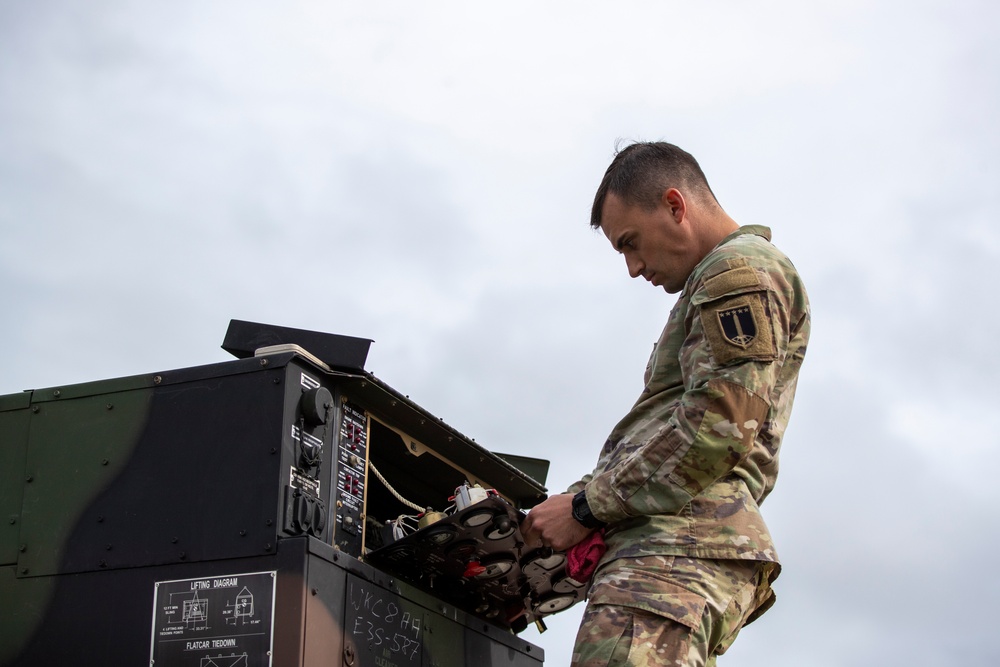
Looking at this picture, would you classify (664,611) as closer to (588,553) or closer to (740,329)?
(588,553)

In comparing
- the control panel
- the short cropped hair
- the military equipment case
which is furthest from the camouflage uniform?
the control panel

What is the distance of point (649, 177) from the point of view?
352 centimetres

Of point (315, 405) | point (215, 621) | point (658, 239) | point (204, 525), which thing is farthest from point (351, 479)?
point (658, 239)

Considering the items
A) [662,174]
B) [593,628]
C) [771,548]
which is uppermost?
[662,174]

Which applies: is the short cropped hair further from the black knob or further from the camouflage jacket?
the black knob

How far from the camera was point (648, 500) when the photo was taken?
10.1 ft

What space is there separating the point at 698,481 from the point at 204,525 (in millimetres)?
1735

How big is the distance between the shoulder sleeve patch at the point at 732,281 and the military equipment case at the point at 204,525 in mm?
1549

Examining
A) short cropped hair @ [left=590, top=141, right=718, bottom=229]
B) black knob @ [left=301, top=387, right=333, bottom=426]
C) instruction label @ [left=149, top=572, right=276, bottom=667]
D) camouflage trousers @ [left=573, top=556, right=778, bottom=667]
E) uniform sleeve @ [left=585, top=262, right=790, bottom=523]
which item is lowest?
camouflage trousers @ [left=573, top=556, right=778, bottom=667]

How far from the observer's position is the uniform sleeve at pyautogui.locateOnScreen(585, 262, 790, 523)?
3.03m

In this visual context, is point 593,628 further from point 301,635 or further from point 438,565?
point 438,565

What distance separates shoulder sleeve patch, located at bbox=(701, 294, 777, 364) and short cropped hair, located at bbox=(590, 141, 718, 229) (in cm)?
52

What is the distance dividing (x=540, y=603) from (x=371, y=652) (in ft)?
3.60

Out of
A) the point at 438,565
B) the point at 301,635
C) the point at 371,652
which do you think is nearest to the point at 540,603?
the point at 438,565
